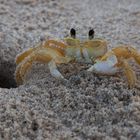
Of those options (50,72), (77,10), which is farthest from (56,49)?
(77,10)

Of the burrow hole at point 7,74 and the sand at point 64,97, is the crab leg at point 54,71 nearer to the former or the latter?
the sand at point 64,97

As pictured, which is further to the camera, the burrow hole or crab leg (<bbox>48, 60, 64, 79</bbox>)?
the burrow hole

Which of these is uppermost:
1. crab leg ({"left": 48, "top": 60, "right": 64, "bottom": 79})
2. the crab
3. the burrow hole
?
the crab

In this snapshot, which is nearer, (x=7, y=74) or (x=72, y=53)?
(x=72, y=53)

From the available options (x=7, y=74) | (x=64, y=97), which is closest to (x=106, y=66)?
(x=64, y=97)

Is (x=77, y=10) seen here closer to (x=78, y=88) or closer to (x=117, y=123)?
(x=78, y=88)

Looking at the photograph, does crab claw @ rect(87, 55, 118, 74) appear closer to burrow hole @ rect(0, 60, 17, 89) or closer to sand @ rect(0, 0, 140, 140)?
sand @ rect(0, 0, 140, 140)

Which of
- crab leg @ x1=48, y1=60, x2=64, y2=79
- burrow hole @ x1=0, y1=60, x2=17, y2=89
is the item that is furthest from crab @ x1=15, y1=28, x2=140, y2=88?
burrow hole @ x1=0, y1=60, x2=17, y2=89

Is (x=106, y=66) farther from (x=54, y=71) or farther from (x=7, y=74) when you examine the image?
(x=7, y=74)
